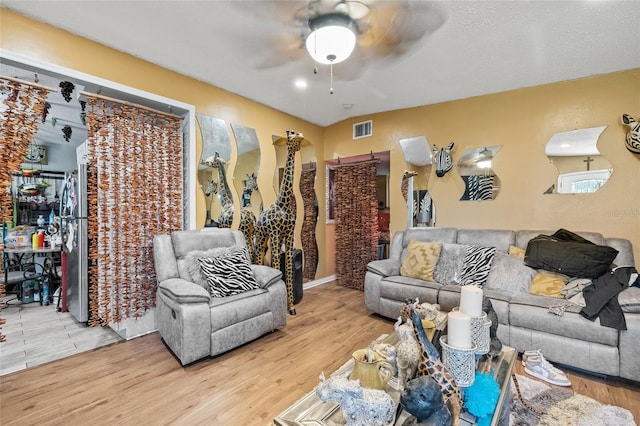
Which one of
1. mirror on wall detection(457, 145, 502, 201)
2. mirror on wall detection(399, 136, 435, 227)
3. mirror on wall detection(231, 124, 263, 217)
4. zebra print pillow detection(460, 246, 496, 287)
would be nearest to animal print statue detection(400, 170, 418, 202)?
mirror on wall detection(399, 136, 435, 227)

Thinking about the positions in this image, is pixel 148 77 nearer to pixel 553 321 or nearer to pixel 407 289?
pixel 407 289

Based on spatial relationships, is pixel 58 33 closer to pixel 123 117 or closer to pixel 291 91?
pixel 123 117

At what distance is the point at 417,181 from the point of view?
391 centimetres

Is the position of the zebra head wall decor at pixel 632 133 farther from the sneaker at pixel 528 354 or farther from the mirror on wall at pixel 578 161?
the sneaker at pixel 528 354

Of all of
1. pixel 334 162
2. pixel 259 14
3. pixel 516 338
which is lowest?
pixel 516 338

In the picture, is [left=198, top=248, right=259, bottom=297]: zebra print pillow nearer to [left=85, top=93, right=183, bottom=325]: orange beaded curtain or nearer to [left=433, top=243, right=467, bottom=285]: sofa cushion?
[left=85, top=93, right=183, bottom=325]: orange beaded curtain

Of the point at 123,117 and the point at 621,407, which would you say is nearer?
the point at 621,407

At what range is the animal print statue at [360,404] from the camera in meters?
0.99

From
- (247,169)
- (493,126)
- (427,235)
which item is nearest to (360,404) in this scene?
(427,235)

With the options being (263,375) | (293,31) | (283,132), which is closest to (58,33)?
(293,31)

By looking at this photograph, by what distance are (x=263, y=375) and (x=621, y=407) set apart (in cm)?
233

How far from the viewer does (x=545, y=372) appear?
208 centimetres

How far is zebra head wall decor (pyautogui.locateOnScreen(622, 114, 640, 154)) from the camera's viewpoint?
8.59ft

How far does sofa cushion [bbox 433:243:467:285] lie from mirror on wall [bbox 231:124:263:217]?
2.31m
